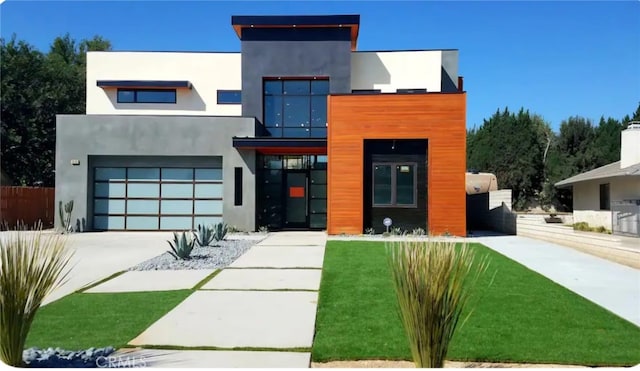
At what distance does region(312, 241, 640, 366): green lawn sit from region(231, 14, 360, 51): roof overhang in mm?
13336

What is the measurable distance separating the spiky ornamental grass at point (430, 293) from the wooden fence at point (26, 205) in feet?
68.4

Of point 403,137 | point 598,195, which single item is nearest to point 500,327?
point 403,137

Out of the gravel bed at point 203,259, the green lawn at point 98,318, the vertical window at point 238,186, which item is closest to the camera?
the green lawn at point 98,318

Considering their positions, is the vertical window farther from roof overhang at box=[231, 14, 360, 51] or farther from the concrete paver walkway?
the concrete paver walkway

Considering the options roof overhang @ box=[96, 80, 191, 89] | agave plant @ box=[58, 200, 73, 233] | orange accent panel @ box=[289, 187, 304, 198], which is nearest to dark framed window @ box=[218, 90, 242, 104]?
roof overhang @ box=[96, 80, 191, 89]

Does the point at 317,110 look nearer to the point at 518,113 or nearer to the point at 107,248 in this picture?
the point at 107,248

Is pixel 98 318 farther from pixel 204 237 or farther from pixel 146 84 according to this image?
pixel 146 84

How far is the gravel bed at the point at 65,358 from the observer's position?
4.12 m

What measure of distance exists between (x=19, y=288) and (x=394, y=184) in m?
13.5

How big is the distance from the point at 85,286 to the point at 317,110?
12988mm

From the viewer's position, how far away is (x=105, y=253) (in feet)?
39.8

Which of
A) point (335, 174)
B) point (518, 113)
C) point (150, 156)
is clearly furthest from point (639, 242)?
point (518, 113)

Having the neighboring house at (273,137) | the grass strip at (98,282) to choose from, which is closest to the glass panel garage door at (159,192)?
the neighboring house at (273,137)

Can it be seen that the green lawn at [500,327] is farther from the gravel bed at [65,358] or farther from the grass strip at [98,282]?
the grass strip at [98,282]
